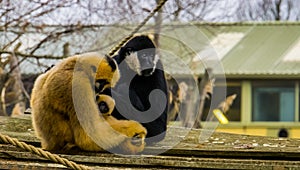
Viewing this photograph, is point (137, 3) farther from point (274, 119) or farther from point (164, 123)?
point (274, 119)

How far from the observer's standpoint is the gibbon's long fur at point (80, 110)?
1888mm

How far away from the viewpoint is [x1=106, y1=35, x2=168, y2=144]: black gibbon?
7.44 feet

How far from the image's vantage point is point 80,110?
1889 mm

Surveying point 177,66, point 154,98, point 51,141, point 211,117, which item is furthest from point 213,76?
point 51,141

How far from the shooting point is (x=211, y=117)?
7.94 metres

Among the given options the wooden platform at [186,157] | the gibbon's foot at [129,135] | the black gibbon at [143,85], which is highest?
the black gibbon at [143,85]

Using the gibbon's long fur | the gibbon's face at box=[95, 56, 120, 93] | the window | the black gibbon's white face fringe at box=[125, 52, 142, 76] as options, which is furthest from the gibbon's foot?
the window

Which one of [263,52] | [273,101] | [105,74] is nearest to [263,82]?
[273,101]

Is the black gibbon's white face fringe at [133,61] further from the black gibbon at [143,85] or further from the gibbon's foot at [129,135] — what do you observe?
the gibbon's foot at [129,135]

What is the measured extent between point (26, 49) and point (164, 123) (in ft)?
8.77

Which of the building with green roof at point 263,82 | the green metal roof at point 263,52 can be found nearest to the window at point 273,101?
the building with green roof at point 263,82

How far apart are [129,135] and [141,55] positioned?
0.49 metres

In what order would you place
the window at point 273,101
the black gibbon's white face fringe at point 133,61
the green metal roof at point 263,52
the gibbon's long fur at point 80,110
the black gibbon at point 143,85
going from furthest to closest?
the window at point 273,101 < the green metal roof at point 263,52 < the black gibbon's white face fringe at point 133,61 < the black gibbon at point 143,85 < the gibbon's long fur at point 80,110

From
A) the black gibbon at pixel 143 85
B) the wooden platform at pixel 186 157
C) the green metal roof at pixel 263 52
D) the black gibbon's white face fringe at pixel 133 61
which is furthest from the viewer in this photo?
the green metal roof at pixel 263 52
